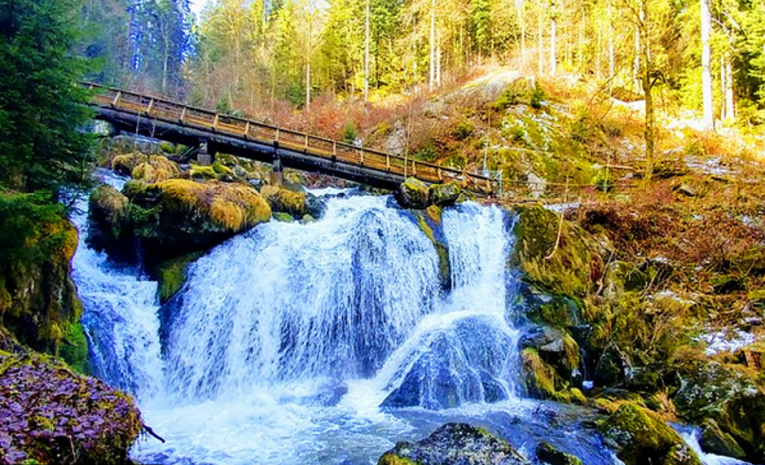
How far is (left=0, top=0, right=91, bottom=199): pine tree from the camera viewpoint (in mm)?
6695

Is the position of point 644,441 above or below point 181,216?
below

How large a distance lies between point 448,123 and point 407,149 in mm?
2565

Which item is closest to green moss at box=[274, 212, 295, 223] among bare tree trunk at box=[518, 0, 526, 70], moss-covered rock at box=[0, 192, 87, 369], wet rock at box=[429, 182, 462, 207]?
wet rock at box=[429, 182, 462, 207]

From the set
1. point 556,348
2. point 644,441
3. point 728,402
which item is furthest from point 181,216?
point 728,402

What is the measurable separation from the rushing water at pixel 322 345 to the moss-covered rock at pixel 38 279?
123 centimetres

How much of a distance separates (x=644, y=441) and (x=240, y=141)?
14.4m

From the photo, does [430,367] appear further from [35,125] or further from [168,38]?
[168,38]

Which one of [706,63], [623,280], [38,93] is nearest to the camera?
[38,93]

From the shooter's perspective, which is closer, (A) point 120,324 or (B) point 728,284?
(A) point 120,324

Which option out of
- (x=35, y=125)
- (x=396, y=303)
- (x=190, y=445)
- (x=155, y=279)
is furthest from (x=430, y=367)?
(x=35, y=125)

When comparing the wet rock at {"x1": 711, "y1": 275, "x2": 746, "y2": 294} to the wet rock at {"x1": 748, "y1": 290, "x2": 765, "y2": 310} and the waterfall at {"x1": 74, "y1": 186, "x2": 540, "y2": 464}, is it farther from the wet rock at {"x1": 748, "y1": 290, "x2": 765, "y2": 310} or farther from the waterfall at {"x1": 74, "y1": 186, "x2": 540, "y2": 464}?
the waterfall at {"x1": 74, "y1": 186, "x2": 540, "y2": 464}

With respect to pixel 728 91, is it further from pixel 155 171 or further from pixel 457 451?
pixel 457 451

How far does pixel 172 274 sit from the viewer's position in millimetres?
11133

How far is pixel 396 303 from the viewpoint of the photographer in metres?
11.6
